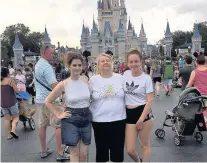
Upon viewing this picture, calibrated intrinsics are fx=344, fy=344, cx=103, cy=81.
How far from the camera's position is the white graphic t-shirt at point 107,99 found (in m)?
3.81

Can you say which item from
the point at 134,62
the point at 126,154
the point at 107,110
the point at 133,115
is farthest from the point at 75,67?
the point at 126,154

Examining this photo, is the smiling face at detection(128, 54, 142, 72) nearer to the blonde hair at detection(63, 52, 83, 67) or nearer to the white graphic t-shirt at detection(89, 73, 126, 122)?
the white graphic t-shirt at detection(89, 73, 126, 122)

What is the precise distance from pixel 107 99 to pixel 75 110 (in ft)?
1.23

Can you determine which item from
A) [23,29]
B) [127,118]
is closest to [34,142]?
[127,118]

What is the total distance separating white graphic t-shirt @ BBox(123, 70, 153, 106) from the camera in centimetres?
397

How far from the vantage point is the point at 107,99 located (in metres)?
3.81

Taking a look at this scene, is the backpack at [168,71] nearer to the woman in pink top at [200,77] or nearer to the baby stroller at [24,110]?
the baby stroller at [24,110]

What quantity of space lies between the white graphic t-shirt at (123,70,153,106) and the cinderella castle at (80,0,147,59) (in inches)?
3495

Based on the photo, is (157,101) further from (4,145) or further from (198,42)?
(198,42)

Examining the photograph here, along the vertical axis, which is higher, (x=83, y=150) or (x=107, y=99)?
(x=107, y=99)

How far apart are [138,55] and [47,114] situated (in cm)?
216

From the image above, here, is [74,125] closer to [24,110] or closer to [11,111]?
[11,111]

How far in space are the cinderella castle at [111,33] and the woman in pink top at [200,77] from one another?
283ft

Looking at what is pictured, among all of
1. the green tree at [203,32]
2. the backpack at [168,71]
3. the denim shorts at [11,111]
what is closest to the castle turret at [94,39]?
the green tree at [203,32]
